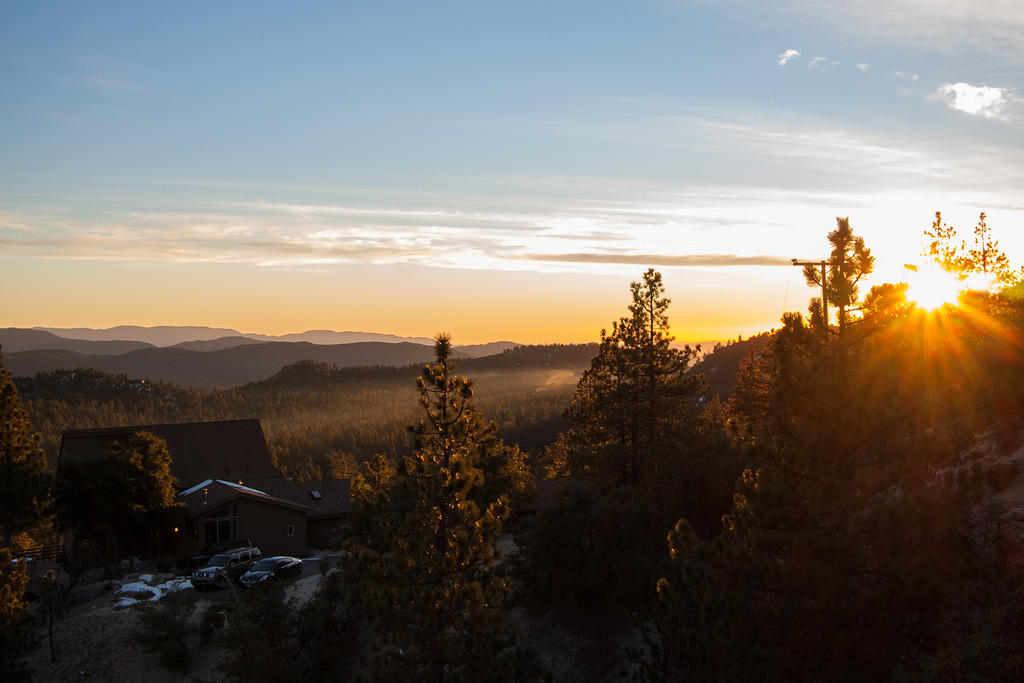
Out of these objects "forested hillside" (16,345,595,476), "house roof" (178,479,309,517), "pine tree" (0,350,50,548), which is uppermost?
"pine tree" (0,350,50,548)

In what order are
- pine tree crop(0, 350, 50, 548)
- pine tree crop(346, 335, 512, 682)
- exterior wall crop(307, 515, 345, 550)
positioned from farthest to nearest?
exterior wall crop(307, 515, 345, 550) → pine tree crop(0, 350, 50, 548) → pine tree crop(346, 335, 512, 682)

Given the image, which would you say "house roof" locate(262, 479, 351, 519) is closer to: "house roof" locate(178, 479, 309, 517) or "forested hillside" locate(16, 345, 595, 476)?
"house roof" locate(178, 479, 309, 517)

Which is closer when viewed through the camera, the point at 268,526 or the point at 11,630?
the point at 11,630

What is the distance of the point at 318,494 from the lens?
41.2 m

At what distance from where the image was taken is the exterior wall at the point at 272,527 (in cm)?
3575

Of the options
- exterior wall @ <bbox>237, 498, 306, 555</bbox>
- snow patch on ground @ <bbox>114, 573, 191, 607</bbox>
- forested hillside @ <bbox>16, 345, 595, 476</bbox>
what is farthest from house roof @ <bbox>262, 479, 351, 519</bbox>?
forested hillside @ <bbox>16, 345, 595, 476</bbox>

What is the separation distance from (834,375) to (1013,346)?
40.7 feet

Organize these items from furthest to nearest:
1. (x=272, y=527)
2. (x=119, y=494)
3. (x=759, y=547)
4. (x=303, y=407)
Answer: (x=303, y=407) → (x=272, y=527) → (x=119, y=494) → (x=759, y=547)

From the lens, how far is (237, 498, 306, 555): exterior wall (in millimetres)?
35750

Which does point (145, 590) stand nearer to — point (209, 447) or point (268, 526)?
point (268, 526)

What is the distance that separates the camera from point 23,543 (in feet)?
169

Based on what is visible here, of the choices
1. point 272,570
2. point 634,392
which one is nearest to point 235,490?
point 272,570

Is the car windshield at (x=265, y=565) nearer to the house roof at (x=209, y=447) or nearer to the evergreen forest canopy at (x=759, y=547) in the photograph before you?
the evergreen forest canopy at (x=759, y=547)

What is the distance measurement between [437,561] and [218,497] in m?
25.8
